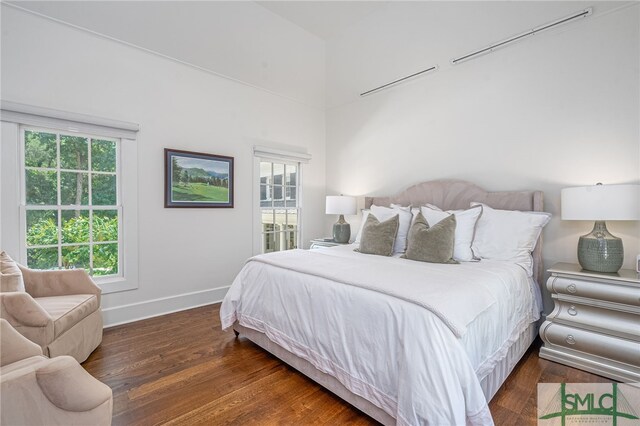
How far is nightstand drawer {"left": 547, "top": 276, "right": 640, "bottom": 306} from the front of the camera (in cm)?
199

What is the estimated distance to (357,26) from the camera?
12.5ft

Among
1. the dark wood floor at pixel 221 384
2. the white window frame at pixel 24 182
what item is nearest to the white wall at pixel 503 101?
the dark wood floor at pixel 221 384

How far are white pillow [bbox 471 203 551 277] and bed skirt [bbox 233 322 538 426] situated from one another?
22.9 inches

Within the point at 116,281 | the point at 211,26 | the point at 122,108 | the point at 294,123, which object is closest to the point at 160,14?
the point at 211,26

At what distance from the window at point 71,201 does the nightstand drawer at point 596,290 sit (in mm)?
3975

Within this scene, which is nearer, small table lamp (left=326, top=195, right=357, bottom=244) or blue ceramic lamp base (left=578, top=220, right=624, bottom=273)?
blue ceramic lamp base (left=578, top=220, right=624, bottom=273)

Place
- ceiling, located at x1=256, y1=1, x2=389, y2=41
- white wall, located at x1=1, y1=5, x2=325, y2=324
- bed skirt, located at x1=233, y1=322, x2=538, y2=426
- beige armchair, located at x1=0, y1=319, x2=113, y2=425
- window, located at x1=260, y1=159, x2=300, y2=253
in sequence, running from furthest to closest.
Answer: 1. window, located at x1=260, y1=159, x2=300, y2=253
2. ceiling, located at x1=256, y1=1, x2=389, y2=41
3. white wall, located at x1=1, y1=5, x2=325, y2=324
4. bed skirt, located at x1=233, y1=322, x2=538, y2=426
5. beige armchair, located at x1=0, y1=319, x2=113, y2=425

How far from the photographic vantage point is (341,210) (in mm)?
4156

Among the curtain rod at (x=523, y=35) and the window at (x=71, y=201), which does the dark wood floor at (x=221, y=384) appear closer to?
the window at (x=71, y=201)

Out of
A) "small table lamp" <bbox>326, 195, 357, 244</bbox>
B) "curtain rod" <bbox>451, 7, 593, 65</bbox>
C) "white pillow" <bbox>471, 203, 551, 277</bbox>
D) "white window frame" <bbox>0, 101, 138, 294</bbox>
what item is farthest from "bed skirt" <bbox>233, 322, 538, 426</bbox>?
"curtain rod" <bbox>451, 7, 593, 65</bbox>

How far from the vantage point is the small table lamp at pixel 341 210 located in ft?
13.6

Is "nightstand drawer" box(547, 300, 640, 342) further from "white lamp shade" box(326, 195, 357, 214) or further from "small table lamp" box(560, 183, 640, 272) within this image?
"white lamp shade" box(326, 195, 357, 214)

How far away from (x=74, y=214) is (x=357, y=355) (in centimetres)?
294

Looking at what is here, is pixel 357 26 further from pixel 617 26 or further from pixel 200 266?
pixel 200 266
